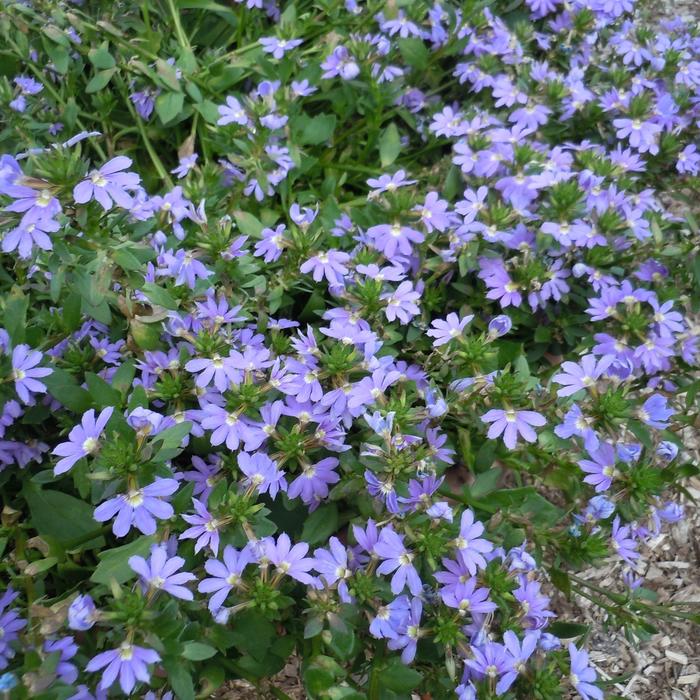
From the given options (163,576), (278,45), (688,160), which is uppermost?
(278,45)

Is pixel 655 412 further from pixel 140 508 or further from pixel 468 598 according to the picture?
pixel 140 508

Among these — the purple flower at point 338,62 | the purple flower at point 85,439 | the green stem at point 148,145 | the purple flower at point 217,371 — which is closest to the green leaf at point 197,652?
the purple flower at point 85,439

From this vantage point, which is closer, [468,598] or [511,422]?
[468,598]

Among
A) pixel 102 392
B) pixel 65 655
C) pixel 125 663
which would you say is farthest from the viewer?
pixel 102 392

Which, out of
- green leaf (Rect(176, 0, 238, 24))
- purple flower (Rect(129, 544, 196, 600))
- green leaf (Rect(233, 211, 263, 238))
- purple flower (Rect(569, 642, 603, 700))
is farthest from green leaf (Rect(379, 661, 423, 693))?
green leaf (Rect(176, 0, 238, 24))

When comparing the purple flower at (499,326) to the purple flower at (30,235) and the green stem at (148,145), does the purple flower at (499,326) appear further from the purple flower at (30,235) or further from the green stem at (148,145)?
the green stem at (148,145)

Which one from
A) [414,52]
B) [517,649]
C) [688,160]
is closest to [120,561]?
[517,649]

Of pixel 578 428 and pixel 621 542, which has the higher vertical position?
pixel 578 428
